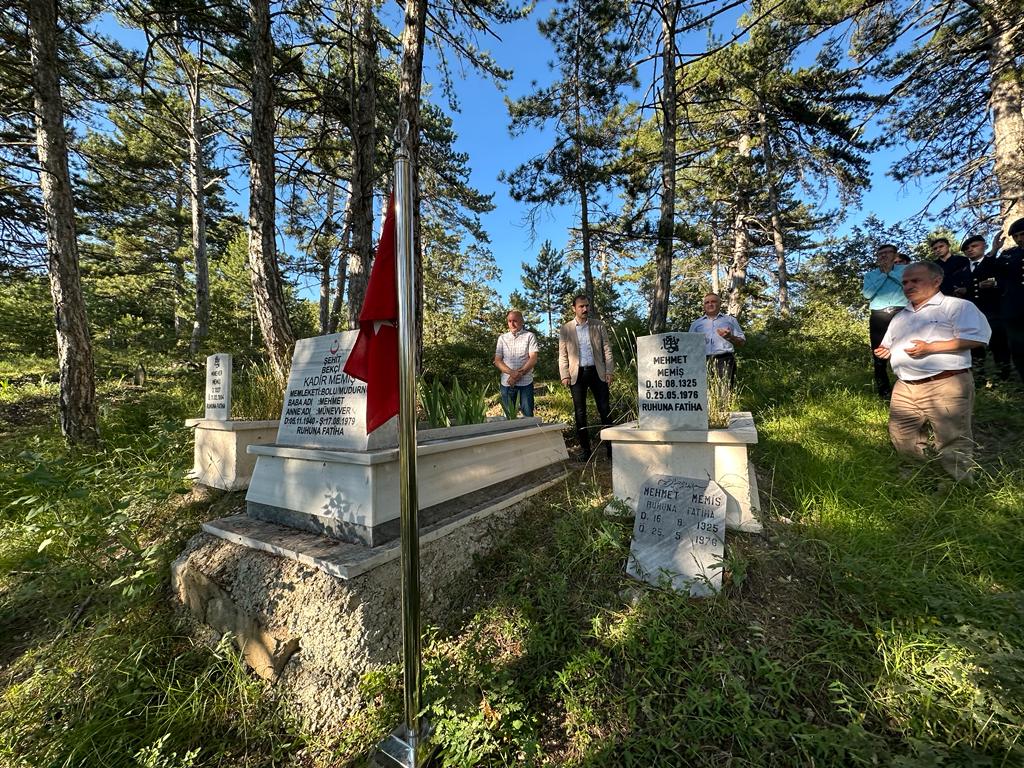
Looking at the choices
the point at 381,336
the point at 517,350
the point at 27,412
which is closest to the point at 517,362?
the point at 517,350

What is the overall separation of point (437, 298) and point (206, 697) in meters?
19.7

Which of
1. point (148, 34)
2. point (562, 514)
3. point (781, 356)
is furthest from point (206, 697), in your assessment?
point (781, 356)

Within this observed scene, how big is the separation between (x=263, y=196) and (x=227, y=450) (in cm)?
304

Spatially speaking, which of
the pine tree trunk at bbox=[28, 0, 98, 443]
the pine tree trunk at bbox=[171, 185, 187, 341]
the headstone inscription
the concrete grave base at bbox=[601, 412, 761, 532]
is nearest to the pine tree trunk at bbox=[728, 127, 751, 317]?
the concrete grave base at bbox=[601, 412, 761, 532]

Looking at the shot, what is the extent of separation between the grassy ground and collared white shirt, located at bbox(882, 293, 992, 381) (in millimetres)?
746

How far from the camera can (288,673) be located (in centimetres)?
194

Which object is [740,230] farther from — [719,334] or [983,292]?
[719,334]

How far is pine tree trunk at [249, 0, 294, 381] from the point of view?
4.41 metres

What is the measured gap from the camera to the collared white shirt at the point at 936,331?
2.38 m

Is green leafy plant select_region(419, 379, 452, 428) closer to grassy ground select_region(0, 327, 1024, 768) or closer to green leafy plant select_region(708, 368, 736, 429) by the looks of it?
grassy ground select_region(0, 327, 1024, 768)

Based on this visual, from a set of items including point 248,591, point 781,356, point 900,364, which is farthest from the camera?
point 781,356

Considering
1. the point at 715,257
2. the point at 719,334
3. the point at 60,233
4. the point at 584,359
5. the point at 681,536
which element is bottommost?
the point at 681,536

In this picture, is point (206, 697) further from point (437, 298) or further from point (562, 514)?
point (437, 298)

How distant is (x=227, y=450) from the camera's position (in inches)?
137
